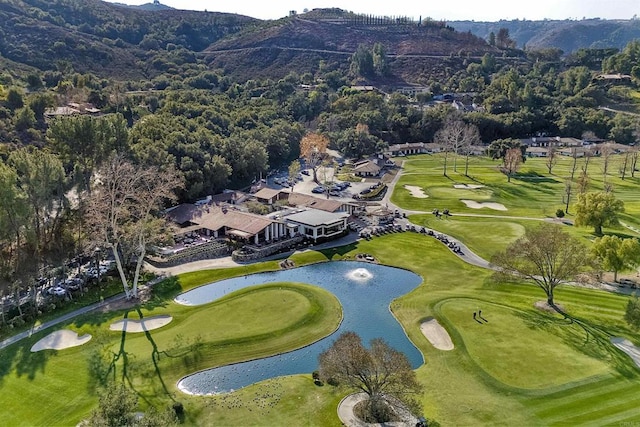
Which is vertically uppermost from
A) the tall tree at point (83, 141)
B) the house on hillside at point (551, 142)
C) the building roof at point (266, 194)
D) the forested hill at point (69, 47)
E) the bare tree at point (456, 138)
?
the forested hill at point (69, 47)

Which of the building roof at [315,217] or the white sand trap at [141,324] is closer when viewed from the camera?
the white sand trap at [141,324]

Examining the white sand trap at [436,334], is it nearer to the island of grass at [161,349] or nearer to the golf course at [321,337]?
the golf course at [321,337]

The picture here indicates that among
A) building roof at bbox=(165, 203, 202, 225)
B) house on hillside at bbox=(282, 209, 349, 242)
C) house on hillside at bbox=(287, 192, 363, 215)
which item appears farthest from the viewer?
house on hillside at bbox=(287, 192, 363, 215)

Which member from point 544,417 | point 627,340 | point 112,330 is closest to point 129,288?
point 112,330

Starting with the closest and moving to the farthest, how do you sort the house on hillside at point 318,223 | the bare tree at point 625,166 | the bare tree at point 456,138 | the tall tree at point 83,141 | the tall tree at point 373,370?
1. the tall tree at point 373,370
2. the tall tree at point 83,141
3. the house on hillside at point 318,223
4. the bare tree at point 625,166
5. the bare tree at point 456,138

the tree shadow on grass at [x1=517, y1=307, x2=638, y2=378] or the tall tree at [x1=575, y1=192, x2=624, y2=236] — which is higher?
the tall tree at [x1=575, y1=192, x2=624, y2=236]

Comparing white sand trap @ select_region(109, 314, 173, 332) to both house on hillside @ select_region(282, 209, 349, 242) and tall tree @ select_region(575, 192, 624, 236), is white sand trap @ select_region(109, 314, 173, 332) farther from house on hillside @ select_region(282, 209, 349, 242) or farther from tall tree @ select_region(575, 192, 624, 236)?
tall tree @ select_region(575, 192, 624, 236)

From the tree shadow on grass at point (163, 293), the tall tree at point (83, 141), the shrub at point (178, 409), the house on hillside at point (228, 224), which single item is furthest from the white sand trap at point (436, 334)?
the tall tree at point (83, 141)

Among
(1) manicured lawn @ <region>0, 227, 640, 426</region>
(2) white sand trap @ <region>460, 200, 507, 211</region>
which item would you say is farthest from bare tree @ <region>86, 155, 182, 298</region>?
(2) white sand trap @ <region>460, 200, 507, 211</region>
